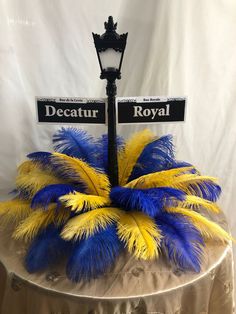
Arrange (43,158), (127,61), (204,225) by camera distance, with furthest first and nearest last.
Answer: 1. (127,61)
2. (43,158)
3. (204,225)

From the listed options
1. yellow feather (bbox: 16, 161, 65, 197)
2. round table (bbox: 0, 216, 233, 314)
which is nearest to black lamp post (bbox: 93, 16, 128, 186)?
yellow feather (bbox: 16, 161, 65, 197)

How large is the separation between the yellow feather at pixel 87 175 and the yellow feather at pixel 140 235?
10 centimetres

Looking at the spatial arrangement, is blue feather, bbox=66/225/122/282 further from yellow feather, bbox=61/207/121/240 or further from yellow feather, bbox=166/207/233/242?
yellow feather, bbox=166/207/233/242

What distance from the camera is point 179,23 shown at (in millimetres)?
1165

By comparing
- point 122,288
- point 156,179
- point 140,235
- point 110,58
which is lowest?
point 122,288

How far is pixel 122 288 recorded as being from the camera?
76 cm

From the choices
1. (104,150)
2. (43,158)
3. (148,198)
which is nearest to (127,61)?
(104,150)

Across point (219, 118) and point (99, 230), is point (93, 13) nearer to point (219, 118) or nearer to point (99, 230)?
point (219, 118)

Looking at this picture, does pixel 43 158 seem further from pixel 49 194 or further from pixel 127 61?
pixel 127 61

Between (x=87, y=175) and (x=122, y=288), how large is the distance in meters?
0.29

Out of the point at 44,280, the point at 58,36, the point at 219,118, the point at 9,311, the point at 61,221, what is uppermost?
the point at 58,36

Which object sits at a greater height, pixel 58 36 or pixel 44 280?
pixel 58 36

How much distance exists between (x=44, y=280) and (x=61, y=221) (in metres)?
0.14

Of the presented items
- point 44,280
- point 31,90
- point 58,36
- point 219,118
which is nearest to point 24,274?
point 44,280
